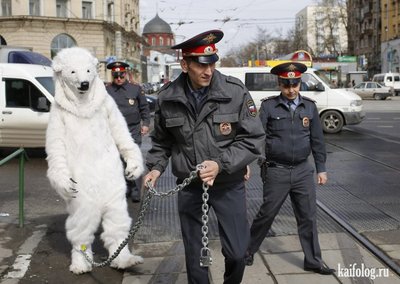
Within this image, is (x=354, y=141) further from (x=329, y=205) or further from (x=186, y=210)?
(x=186, y=210)

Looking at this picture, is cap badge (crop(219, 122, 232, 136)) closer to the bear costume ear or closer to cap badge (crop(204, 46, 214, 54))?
cap badge (crop(204, 46, 214, 54))

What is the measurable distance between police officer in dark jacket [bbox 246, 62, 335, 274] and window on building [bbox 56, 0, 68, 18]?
148 ft

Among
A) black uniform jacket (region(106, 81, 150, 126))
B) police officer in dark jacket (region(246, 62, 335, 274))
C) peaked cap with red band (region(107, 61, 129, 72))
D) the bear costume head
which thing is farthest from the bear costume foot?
peaked cap with red band (region(107, 61, 129, 72))

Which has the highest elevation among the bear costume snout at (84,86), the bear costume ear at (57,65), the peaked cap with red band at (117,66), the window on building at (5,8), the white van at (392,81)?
the window on building at (5,8)

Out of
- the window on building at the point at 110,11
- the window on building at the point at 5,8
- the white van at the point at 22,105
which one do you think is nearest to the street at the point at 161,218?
the white van at the point at 22,105

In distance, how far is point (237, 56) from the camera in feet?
311

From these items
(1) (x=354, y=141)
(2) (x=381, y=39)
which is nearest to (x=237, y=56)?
(2) (x=381, y=39)

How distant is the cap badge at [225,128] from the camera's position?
3.32 metres

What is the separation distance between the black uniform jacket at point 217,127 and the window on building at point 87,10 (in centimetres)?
4732

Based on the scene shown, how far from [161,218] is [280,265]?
211cm

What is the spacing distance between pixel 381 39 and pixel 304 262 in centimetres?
6745

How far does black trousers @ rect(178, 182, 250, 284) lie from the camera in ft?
11.2

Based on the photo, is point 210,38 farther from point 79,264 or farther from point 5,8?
point 5,8

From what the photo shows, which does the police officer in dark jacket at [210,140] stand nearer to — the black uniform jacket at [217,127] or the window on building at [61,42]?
the black uniform jacket at [217,127]
